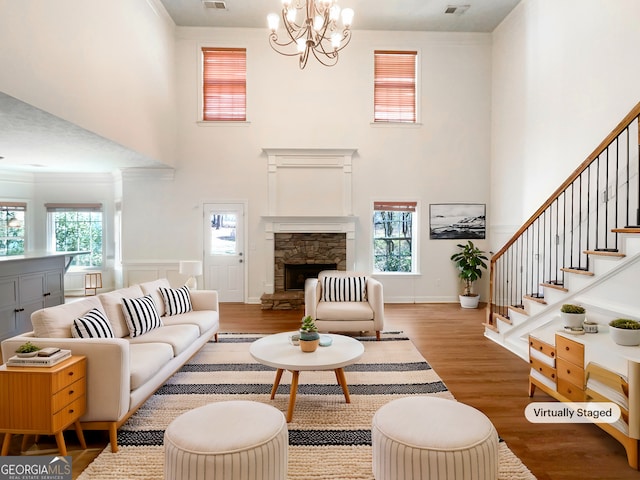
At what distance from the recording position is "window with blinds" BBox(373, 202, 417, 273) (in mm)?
7508

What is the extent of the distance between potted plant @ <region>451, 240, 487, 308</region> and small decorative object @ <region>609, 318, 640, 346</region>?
4.29m

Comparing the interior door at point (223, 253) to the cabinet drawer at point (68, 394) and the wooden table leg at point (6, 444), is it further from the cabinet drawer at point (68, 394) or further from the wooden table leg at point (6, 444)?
the wooden table leg at point (6, 444)

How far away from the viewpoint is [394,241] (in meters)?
7.55

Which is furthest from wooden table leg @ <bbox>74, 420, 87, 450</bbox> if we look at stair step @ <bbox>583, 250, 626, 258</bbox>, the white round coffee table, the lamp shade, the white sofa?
stair step @ <bbox>583, 250, 626, 258</bbox>

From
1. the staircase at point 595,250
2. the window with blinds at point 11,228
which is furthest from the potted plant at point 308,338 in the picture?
the window with blinds at point 11,228

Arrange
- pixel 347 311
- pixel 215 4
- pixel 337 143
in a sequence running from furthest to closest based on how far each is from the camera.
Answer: pixel 337 143 < pixel 215 4 < pixel 347 311

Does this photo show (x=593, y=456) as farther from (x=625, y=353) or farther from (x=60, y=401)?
(x=60, y=401)

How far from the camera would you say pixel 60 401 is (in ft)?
7.20

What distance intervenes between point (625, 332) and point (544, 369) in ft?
2.31

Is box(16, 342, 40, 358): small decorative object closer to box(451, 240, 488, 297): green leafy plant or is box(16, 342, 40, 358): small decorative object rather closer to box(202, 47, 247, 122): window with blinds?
box(202, 47, 247, 122): window with blinds

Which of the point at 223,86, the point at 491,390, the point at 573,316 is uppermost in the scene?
the point at 223,86

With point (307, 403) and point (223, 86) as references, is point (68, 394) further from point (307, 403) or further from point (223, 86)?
point (223, 86)

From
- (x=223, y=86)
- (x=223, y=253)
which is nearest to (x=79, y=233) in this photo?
(x=223, y=253)

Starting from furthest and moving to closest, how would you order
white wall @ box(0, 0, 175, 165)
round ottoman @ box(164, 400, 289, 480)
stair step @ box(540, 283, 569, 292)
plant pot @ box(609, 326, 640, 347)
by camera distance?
stair step @ box(540, 283, 569, 292) → white wall @ box(0, 0, 175, 165) → plant pot @ box(609, 326, 640, 347) → round ottoman @ box(164, 400, 289, 480)
